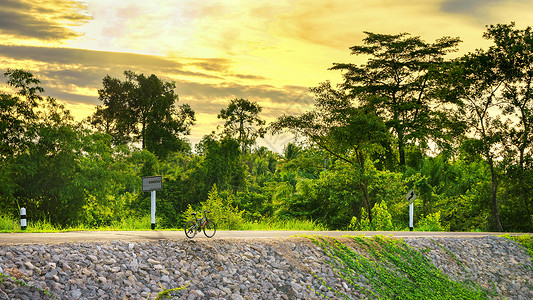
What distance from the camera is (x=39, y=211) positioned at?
2400 centimetres

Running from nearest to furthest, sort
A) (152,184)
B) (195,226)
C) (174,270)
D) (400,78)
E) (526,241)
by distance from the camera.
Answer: (174,270) → (195,226) → (152,184) → (526,241) → (400,78)

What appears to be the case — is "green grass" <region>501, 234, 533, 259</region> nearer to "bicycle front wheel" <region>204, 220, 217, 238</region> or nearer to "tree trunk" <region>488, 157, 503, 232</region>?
"tree trunk" <region>488, 157, 503, 232</region>

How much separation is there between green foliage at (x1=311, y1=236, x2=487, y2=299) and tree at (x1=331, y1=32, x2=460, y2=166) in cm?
2800

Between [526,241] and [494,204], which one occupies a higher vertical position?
[494,204]

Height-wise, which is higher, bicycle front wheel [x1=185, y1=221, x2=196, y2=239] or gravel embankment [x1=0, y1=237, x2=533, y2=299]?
bicycle front wheel [x1=185, y1=221, x2=196, y2=239]

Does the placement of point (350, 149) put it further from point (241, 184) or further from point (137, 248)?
point (137, 248)

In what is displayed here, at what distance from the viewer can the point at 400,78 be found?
45031mm

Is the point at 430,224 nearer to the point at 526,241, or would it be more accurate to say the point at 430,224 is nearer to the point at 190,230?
the point at 526,241

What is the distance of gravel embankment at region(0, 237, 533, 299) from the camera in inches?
332

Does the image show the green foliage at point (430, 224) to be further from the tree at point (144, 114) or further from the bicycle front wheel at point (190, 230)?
the tree at point (144, 114)

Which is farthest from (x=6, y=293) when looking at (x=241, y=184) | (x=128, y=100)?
(x=128, y=100)

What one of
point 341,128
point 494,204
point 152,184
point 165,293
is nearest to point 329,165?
point 341,128

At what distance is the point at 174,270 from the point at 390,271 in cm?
607

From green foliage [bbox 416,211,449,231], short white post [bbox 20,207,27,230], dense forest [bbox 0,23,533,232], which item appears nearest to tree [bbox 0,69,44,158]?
dense forest [bbox 0,23,533,232]
